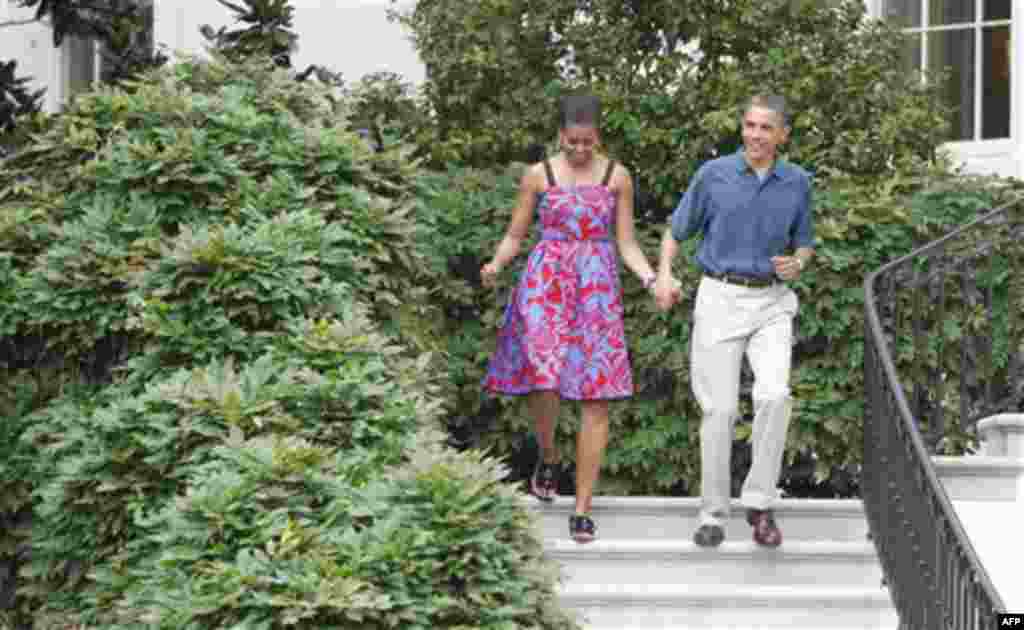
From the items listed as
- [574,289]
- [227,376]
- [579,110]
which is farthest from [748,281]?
[227,376]

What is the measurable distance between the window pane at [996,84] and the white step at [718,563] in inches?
246

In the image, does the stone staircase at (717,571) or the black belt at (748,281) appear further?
the black belt at (748,281)

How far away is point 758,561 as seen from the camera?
912 cm

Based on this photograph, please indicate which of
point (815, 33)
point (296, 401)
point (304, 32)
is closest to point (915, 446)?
point (296, 401)

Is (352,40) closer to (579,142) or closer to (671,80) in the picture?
(671,80)

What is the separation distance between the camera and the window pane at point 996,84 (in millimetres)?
14812

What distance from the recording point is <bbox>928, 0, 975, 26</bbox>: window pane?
15.0 metres

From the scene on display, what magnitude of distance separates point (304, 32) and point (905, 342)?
20.4 ft

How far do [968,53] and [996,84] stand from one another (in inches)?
11.7

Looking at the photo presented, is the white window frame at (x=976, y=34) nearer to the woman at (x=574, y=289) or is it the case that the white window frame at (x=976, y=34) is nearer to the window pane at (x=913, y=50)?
the window pane at (x=913, y=50)

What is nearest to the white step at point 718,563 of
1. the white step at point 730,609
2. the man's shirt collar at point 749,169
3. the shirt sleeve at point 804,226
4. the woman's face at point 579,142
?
A: the white step at point 730,609

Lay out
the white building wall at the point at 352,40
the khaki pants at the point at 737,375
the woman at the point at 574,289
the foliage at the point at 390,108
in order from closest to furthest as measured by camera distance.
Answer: the khaki pants at the point at 737,375
the woman at the point at 574,289
the foliage at the point at 390,108
the white building wall at the point at 352,40

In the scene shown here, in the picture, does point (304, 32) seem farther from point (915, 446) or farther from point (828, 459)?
point (915, 446)

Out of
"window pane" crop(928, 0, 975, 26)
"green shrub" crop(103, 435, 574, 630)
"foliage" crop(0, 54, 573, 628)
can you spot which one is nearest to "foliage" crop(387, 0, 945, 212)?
"foliage" crop(0, 54, 573, 628)
